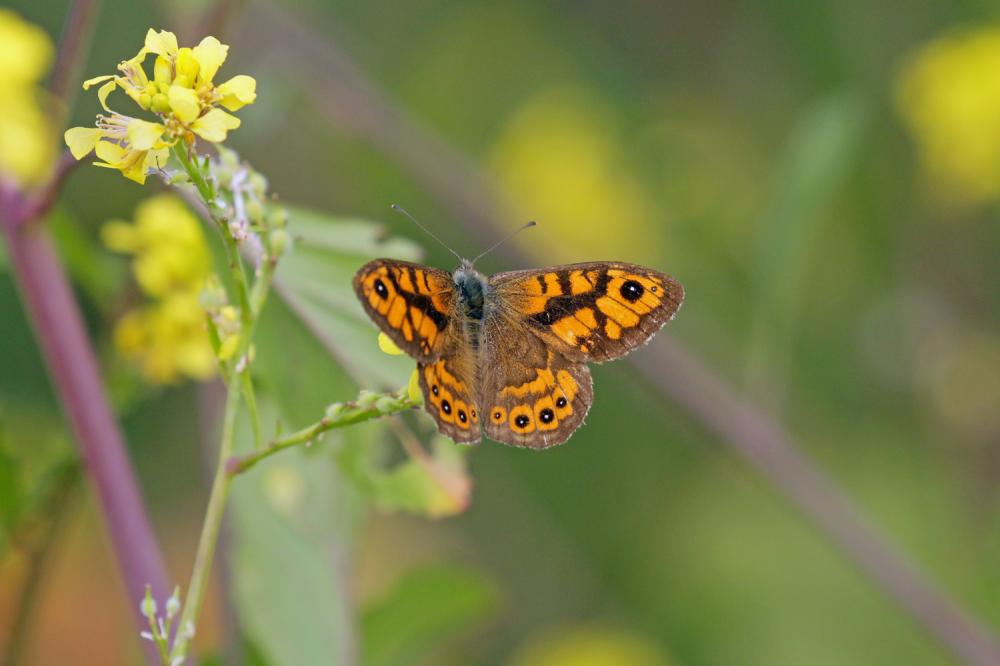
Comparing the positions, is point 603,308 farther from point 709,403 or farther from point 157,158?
point 709,403

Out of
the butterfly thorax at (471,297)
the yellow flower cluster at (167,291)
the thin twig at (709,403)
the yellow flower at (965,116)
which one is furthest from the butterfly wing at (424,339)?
the yellow flower at (965,116)

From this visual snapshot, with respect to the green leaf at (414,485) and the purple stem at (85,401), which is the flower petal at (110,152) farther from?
the green leaf at (414,485)

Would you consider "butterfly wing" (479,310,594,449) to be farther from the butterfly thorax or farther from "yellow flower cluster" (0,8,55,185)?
"yellow flower cluster" (0,8,55,185)

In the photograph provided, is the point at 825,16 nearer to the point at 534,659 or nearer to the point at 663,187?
the point at 663,187

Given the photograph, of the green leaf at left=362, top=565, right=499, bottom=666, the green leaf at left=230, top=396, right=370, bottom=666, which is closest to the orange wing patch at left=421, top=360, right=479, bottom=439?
the green leaf at left=230, top=396, right=370, bottom=666

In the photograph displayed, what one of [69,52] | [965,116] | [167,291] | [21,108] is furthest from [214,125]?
[965,116]

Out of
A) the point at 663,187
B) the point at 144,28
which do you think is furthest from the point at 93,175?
the point at 663,187

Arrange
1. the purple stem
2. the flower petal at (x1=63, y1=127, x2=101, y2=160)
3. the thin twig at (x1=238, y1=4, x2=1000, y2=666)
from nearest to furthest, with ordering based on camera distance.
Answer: the flower petal at (x1=63, y1=127, x2=101, y2=160), the purple stem, the thin twig at (x1=238, y1=4, x2=1000, y2=666)
